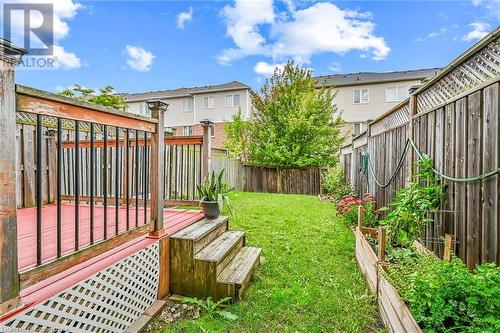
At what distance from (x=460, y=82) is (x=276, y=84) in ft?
39.3

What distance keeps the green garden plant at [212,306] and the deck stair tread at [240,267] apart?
7.9 inches

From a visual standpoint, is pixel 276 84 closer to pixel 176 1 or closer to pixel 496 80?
pixel 176 1

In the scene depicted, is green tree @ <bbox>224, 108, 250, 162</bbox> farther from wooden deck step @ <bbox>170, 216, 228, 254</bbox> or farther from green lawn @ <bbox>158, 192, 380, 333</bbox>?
wooden deck step @ <bbox>170, 216, 228, 254</bbox>

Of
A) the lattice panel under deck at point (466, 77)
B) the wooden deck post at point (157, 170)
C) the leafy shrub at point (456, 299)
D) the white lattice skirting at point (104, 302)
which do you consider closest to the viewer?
the leafy shrub at point (456, 299)

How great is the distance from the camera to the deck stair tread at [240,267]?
2830mm

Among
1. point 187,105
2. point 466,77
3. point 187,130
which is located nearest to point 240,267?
point 466,77

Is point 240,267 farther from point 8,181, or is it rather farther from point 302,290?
point 8,181

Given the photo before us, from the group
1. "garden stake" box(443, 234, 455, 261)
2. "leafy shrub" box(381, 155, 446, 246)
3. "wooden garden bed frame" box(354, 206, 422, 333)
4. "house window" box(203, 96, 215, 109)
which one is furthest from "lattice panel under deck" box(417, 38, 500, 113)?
"house window" box(203, 96, 215, 109)

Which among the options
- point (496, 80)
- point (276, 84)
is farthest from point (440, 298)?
point (276, 84)

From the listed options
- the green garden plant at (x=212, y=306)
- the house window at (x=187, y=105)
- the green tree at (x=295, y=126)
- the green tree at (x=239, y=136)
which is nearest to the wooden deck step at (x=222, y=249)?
the green garden plant at (x=212, y=306)

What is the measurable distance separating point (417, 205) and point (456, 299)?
55.6 inches

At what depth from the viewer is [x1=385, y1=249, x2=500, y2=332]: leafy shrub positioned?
1.46 metres

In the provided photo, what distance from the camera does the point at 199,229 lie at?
3.32 metres

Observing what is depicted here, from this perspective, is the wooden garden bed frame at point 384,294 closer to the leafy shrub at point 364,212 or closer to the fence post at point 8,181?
the leafy shrub at point 364,212
